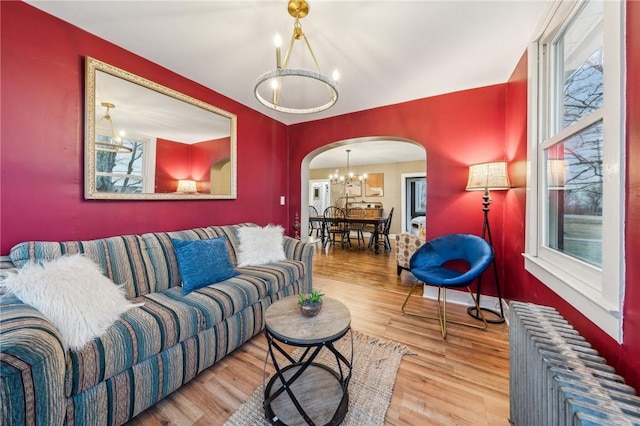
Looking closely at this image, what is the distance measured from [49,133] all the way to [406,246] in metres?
3.79

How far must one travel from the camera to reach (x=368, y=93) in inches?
109

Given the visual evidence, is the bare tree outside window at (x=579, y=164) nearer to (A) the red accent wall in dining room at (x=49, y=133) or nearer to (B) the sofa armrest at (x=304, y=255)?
(B) the sofa armrest at (x=304, y=255)

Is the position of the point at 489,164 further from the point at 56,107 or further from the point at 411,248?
the point at 56,107

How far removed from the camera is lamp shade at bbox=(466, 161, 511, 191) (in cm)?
221

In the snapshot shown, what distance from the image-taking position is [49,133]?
165 cm

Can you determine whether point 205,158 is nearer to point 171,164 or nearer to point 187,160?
point 187,160

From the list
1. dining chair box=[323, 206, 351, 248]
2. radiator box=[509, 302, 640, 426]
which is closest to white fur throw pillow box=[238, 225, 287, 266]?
radiator box=[509, 302, 640, 426]

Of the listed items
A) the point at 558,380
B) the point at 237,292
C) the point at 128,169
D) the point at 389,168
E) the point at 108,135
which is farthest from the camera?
the point at 389,168

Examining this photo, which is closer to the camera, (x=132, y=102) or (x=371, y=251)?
(x=132, y=102)

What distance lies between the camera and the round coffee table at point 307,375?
3.81 ft

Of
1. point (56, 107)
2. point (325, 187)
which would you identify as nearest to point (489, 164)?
point (56, 107)

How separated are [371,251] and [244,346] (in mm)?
3961

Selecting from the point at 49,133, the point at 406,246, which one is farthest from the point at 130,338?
the point at 406,246

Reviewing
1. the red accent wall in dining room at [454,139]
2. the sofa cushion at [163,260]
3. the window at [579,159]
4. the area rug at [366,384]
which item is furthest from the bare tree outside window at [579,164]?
the sofa cushion at [163,260]
